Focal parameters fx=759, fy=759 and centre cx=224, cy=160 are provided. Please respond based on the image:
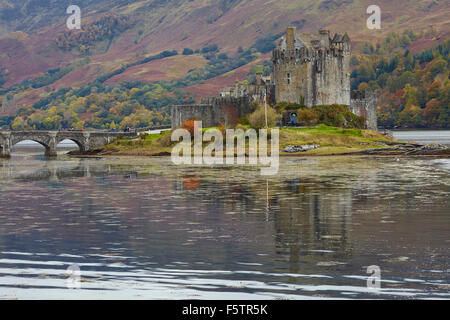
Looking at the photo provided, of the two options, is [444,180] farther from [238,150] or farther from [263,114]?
[263,114]

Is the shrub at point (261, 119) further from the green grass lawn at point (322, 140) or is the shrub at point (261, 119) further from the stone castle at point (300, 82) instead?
the stone castle at point (300, 82)

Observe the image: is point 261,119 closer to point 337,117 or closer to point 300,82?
point 300,82

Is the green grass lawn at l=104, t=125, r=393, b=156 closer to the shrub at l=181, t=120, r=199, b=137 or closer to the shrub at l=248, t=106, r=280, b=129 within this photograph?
the shrub at l=248, t=106, r=280, b=129

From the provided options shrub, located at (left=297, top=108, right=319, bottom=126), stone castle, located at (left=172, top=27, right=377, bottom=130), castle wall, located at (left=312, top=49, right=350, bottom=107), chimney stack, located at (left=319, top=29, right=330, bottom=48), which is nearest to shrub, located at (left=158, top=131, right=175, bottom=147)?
stone castle, located at (left=172, top=27, right=377, bottom=130)

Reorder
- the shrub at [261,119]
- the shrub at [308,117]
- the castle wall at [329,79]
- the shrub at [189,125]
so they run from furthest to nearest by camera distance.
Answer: the shrub at [189,125] < the castle wall at [329,79] < the shrub at [308,117] < the shrub at [261,119]

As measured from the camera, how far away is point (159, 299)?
1922 cm

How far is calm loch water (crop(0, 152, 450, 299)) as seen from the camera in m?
20.6

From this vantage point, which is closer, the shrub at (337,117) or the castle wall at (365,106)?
the shrub at (337,117)

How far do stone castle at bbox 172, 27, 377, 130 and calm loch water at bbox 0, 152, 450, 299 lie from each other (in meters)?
70.5

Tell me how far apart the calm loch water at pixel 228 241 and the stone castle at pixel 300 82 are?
7049cm

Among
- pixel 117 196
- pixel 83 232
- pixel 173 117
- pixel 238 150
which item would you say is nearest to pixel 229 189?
pixel 117 196

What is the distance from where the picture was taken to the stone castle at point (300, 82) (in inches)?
4850

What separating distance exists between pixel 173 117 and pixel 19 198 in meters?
85.3

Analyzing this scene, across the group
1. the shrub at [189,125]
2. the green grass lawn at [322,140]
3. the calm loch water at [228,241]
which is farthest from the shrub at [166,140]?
the calm loch water at [228,241]
